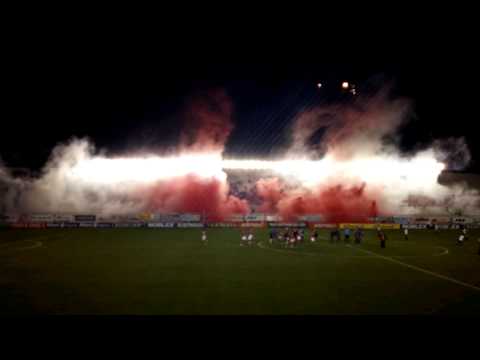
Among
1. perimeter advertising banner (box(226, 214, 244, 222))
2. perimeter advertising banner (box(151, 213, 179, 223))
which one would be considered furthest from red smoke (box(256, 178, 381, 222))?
perimeter advertising banner (box(151, 213, 179, 223))

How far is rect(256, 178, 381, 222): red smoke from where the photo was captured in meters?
55.4

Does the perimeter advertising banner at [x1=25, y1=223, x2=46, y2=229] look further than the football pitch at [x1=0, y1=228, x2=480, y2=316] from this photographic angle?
Yes

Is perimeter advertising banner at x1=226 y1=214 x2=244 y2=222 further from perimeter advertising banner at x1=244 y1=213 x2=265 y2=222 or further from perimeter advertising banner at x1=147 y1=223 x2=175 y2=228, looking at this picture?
perimeter advertising banner at x1=147 y1=223 x2=175 y2=228

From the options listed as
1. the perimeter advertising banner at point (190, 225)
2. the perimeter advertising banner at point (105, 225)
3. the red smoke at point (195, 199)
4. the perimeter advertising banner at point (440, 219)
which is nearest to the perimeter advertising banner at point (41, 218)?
the perimeter advertising banner at point (105, 225)

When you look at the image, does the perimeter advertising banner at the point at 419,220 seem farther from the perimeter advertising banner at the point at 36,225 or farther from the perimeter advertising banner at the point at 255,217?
the perimeter advertising banner at the point at 36,225

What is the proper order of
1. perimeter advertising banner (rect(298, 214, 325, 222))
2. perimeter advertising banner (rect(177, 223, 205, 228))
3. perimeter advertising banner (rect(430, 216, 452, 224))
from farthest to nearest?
perimeter advertising banner (rect(298, 214, 325, 222))
perimeter advertising banner (rect(430, 216, 452, 224))
perimeter advertising banner (rect(177, 223, 205, 228))

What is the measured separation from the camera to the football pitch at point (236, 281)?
38.0 ft

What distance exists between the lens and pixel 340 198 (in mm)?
56406

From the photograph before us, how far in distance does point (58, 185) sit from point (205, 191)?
67.3 feet

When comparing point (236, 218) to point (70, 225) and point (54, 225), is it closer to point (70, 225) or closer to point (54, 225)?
point (70, 225)

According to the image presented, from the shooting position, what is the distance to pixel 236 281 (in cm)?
1550

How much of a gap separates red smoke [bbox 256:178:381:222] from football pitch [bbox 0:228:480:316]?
2867 centimetres

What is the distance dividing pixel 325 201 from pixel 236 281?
42949mm

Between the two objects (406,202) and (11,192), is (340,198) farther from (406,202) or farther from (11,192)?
(11,192)
